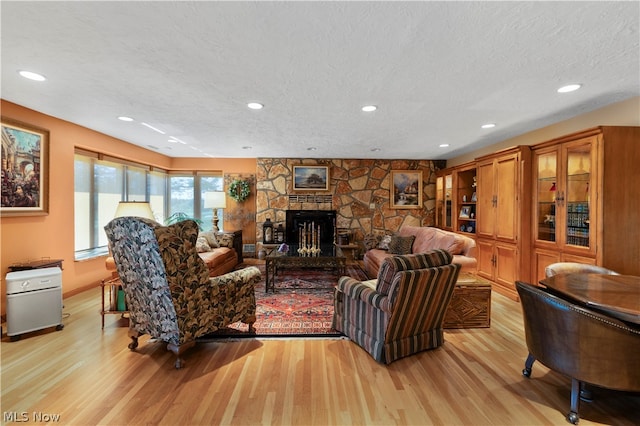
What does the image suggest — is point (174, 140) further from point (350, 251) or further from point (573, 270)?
point (573, 270)

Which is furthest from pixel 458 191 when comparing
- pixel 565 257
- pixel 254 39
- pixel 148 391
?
pixel 148 391

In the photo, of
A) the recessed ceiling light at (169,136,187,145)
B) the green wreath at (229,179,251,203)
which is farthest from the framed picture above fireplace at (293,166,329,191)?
the recessed ceiling light at (169,136,187,145)

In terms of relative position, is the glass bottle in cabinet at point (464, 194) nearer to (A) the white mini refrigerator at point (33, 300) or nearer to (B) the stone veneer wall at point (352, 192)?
(B) the stone veneer wall at point (352, 192)

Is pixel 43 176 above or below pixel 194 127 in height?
below

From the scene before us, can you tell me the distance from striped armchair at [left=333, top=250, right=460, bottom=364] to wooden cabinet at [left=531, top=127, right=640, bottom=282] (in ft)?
6.32

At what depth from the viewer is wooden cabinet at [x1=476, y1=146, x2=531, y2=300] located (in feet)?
13.1

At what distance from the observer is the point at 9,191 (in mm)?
3156

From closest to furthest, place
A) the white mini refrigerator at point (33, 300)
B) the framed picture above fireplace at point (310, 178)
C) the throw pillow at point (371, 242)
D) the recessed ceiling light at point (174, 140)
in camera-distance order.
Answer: the white mini refrigerator at point (33, 300) → the recessed ceiling light at point (174, 140) → the throw pillow at point (371, 242) → the framed picture above fireplace at point (310, 178)

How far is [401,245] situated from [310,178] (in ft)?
9.66

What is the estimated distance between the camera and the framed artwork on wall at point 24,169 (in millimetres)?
3131

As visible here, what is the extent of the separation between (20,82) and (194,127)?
179 centimetres

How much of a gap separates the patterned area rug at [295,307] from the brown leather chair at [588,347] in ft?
6.00

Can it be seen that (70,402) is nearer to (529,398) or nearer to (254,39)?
(254,39)

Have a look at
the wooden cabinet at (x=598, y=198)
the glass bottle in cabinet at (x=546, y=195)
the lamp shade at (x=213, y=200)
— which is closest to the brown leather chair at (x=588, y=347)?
the wooden cabinet at (x=598, y=198)
